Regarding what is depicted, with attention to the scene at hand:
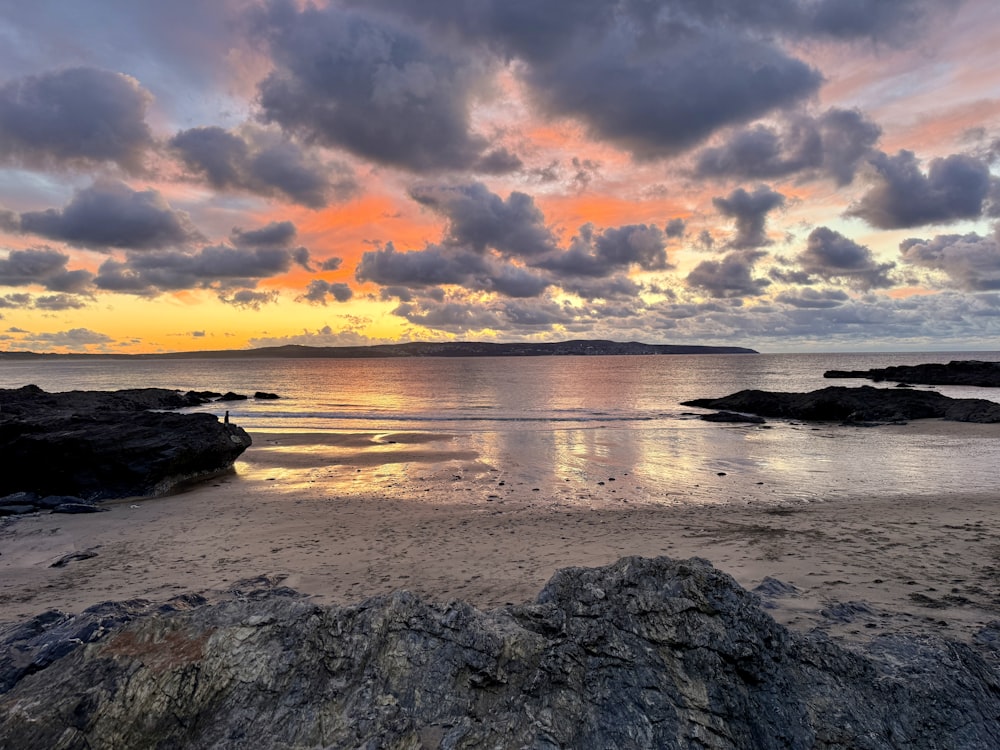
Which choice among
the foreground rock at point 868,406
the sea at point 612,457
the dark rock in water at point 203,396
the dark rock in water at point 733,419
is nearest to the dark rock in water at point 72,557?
the sea at point 612,457

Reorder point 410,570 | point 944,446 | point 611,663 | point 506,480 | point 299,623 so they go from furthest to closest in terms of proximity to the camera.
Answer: point 944,446 < point 506,480 < point 410,570 < point 299,623 < point 611,663

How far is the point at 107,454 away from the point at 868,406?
153ft

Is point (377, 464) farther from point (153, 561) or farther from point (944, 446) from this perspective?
point (944, 446)

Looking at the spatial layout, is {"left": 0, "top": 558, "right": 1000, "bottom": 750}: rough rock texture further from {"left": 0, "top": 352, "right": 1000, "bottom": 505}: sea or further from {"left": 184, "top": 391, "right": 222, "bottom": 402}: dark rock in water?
{"left": 184, "top": 391, "right": 222, "bottom": 402}: dark rock in water

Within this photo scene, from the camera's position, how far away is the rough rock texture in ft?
13.1

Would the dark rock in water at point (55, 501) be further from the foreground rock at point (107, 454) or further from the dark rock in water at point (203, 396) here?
the dark rock in water at point (203, 396)

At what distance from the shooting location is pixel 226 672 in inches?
173

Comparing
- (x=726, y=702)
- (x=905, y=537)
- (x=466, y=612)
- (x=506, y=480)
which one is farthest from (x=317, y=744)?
(x=506, y=480)

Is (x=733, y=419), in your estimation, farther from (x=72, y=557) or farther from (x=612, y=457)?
(x=72, y=557)

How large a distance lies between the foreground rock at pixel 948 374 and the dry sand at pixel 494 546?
255 ft

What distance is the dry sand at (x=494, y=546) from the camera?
8539 millimetres

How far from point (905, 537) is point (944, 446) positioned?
19.5 metres

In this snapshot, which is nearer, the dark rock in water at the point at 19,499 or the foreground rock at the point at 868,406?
the dark rock in water at the point at 19,499

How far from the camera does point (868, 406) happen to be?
134 ft
